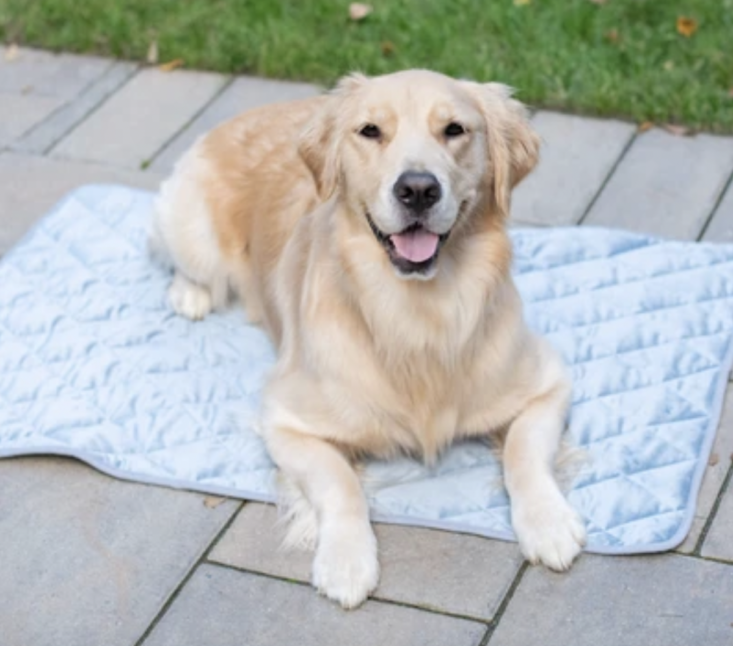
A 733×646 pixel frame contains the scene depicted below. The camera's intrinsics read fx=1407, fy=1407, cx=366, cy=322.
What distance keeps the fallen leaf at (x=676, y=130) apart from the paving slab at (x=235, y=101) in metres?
1.49

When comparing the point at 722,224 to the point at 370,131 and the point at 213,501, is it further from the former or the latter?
the point at 213,501

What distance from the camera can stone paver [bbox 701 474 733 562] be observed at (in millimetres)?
3615

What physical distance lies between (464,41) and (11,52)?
2208mm

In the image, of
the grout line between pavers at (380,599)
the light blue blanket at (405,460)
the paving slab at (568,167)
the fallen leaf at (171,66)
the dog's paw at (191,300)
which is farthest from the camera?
the fallen leaf at (171,66)

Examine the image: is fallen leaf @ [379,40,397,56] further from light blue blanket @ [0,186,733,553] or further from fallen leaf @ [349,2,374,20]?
light blue blanket @ [0,186,733,553]

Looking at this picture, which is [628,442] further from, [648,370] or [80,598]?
[80,598]

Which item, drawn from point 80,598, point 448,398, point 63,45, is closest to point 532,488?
point 448,398

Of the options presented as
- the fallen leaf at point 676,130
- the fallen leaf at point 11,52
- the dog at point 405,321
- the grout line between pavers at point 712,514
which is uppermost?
the dog at point 405,321

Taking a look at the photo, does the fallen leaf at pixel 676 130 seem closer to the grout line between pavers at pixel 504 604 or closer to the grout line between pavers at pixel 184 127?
the grout line between pavers at pixel 184 127

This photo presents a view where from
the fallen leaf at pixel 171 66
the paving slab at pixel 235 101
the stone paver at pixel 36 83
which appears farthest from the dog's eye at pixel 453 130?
the fallen leaf at pixel 171 66

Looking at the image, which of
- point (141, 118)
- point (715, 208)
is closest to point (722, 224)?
point (715, 208)

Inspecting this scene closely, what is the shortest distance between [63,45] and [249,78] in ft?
3.38

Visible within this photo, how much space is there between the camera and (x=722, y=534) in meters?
3.68

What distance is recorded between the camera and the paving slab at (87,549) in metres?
3.59
